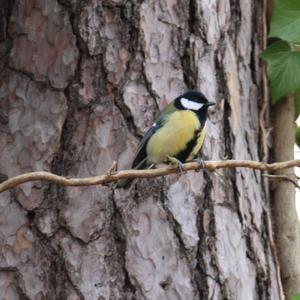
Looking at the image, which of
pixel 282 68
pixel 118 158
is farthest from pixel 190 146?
pixel 282 68

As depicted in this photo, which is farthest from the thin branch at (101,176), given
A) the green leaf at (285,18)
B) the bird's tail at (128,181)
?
the green leaf at (285,18)

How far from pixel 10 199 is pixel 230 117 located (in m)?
0.69

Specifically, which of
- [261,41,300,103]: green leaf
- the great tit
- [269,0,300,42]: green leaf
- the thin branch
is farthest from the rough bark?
→ the thin branch

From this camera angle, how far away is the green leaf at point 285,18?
2284 millimetres

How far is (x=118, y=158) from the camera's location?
2045 mm

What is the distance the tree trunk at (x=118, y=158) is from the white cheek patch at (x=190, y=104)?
6cm

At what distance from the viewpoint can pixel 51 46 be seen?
2127mm

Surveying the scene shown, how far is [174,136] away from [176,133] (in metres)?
0.01

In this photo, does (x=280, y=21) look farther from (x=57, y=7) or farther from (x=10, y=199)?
(x=10, y=199)

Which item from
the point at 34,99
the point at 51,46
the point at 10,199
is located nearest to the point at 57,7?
the point at 51,46

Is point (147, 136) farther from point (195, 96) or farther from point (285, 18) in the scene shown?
point (285, 18)

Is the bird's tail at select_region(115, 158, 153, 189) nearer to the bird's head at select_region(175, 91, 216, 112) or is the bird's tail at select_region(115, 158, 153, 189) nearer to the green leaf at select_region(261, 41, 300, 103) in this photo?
the bird's head at select_region(175, 91, 216, 112)

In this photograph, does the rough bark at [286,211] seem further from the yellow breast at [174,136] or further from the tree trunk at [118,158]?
the yellow breast at [174,136]

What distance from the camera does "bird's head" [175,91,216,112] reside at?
2035 millimetres
